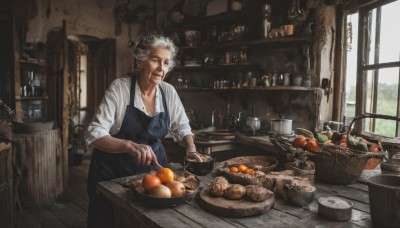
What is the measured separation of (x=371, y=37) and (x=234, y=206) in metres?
3.24

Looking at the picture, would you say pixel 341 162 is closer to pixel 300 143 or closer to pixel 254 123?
pixel 300 143

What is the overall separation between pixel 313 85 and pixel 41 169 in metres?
3.58

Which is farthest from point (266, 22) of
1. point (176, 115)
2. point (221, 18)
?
point (176, 115)

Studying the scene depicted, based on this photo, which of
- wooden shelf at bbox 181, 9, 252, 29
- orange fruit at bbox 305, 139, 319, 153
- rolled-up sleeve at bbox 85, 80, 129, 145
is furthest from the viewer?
wooden shelf at bbox 181, 9, 252, 29

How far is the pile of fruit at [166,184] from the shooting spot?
1439 millimetres

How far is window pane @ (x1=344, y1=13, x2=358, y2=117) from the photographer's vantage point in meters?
3.90

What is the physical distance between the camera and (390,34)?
3.41 m

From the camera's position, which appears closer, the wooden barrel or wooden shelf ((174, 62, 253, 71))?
the wooden barrel

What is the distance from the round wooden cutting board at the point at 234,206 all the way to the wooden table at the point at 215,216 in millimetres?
20

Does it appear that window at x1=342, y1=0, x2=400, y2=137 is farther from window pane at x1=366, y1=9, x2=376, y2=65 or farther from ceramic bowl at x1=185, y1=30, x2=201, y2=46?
ceramic bowl at x1=185, y1=30, x2=201, y2=46

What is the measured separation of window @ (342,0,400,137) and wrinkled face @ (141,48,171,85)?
8.13ft

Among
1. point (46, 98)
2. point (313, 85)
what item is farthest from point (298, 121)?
point (46, 98)

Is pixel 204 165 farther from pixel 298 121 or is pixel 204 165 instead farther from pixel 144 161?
pixel 298 121

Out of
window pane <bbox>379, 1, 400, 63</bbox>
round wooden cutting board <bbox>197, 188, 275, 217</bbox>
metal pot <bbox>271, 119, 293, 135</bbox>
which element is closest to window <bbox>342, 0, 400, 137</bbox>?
window pane <bbox>379, 1, 400, 63</bbox>
